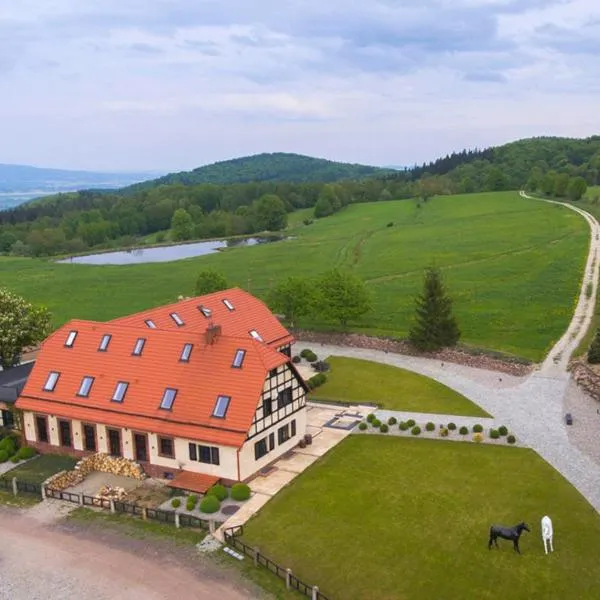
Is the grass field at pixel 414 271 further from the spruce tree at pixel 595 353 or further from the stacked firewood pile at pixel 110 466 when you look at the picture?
the stacked firewood pile at pixel 110 466

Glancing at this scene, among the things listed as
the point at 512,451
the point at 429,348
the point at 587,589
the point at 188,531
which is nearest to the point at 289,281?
the point at 429,348

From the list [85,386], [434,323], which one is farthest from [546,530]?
[434,323]

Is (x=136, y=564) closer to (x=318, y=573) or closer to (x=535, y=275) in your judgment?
(x=318, y=573)

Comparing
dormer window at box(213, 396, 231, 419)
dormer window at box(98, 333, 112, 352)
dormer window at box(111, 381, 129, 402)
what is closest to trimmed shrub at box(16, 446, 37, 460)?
dormer window at box(111, 381, 129, 402)

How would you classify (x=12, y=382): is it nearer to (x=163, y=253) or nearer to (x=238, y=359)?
(x=238, y=359)

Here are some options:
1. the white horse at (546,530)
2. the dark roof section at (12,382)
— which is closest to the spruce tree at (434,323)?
the white horse at (546,530)

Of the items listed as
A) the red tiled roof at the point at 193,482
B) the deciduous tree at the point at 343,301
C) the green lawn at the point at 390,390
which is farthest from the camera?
the deciduous tree at the point at 343,301
